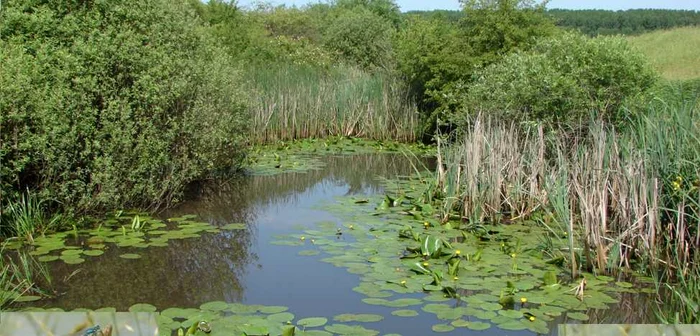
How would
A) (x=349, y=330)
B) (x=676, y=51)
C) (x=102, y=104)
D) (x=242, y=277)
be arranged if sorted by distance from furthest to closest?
(x=676, y=51)
(x=102, y=104)
(x=242, y=277)
(x=349, y=330)

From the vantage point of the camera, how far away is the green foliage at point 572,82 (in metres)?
9.18

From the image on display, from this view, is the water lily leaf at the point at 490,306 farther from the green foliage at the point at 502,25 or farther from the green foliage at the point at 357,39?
the green foliage at the point at 357,39

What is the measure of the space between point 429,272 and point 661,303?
1.65 metres

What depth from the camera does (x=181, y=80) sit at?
307 inches

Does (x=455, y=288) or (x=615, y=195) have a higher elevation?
(x=615, y=195)

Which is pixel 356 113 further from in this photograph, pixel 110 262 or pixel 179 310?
pixel 179 310

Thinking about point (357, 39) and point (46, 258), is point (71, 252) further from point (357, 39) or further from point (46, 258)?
point (357, 39)

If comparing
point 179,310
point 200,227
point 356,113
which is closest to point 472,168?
point 200,227

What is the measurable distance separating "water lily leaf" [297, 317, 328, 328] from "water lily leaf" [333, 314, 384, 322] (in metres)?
0.11

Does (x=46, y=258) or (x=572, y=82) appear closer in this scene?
(x=46, y=258)

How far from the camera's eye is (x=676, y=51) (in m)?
29.5

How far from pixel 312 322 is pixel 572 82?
5.79 m

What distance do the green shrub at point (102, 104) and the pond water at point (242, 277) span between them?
0.71 meters

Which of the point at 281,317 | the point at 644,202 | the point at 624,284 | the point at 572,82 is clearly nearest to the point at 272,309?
the point at 281,317
